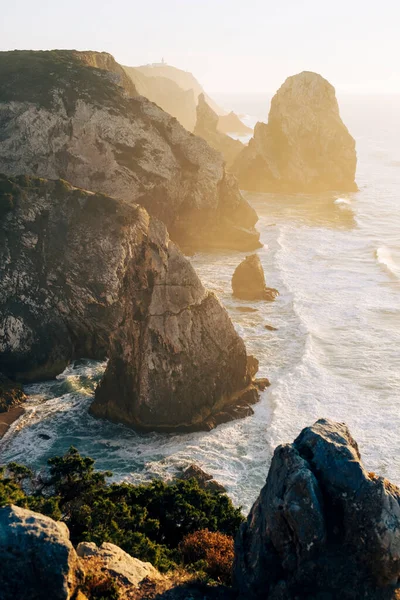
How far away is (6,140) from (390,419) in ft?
139

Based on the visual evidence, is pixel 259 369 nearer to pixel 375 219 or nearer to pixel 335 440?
pixel 335 440

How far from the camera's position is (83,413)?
1211 inches

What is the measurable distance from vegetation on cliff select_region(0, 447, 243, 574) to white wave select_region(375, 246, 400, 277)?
40162 mm

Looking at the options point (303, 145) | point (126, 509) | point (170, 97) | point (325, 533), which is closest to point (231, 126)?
point (170, 97)

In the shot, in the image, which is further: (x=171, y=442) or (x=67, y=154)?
(x=67, y=154)

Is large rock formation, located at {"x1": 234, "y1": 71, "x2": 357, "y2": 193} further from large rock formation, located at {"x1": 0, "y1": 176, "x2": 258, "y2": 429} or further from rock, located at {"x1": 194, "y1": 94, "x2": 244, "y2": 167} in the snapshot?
large rock formation, located at {"x1": 0, "y1": 176, "x2": 258, "y2": 429}

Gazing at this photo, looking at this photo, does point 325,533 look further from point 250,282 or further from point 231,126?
point 231,126

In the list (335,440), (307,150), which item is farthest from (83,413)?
(307,150)

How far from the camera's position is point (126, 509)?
19047 millimetres

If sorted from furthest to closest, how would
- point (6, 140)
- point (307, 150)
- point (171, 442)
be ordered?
point (307, 150) < point (6, 140) < point (171, 442)

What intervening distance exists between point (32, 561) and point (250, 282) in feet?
126

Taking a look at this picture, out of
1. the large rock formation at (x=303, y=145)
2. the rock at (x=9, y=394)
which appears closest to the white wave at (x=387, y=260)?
the large rock formation at (x=303, y=145)

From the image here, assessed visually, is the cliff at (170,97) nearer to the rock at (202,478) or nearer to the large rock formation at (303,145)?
the large rock formation at (303,145)

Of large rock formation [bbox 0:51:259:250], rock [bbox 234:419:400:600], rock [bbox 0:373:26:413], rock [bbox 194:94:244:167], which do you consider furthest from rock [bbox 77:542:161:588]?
rock [bbox 194:94:244:167]
